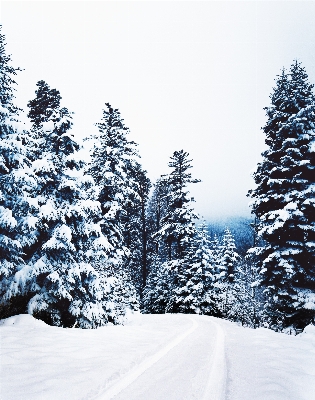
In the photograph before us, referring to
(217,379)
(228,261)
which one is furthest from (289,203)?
(228,261)

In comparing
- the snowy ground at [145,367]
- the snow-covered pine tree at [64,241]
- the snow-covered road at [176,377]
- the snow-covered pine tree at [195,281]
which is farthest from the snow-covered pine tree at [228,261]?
the snow-covered road at [176,377]

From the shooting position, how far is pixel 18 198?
9.99 m

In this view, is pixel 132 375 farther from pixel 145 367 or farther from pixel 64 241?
pixel 64 241

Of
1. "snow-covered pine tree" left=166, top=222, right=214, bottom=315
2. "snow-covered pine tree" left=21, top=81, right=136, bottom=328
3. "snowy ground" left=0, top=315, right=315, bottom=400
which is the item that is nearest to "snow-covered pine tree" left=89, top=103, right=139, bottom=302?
"snow-covered pine tree" left=21, top=81, right=136, bottom=328

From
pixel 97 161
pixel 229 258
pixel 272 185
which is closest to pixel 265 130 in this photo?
pixel 272 185

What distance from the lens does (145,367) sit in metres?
5.79

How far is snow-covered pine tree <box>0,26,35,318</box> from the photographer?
945 cm

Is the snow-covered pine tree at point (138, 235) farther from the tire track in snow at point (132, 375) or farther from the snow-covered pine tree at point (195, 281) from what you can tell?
the tire track in snow at point (132, 375)

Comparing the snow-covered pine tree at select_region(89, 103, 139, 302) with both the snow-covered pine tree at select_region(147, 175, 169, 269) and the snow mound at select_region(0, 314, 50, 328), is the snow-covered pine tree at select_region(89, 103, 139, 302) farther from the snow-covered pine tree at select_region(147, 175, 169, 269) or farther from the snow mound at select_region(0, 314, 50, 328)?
the snow-covered pine tree at select_region(147, 175, 169, 269)

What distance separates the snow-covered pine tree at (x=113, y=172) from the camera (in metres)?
17.6

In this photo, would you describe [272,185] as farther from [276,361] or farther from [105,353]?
[105,353]

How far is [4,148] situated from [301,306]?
1372 cm

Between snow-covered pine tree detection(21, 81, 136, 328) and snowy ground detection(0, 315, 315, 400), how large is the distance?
161cm

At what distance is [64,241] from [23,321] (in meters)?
3.14
